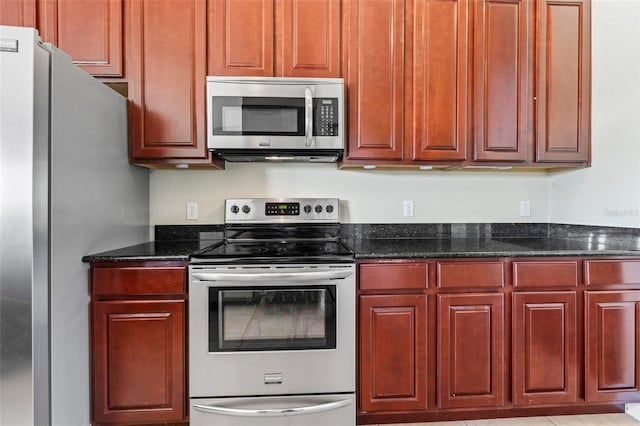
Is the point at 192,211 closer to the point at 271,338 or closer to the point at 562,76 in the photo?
the point at 271,338

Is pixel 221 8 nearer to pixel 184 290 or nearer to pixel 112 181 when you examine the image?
pixel 112 181

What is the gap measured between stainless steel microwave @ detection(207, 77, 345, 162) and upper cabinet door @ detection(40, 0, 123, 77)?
594 mm

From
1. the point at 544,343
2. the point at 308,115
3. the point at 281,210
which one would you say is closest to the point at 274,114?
the point at 308,115

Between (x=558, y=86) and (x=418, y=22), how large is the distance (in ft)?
3.23

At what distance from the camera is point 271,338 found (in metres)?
1.73

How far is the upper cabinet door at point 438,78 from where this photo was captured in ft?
6.69

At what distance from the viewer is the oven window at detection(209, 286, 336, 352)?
169 centimetres

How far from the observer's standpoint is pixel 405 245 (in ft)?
6.91

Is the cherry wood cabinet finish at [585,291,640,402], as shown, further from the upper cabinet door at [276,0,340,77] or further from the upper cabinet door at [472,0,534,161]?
the upper cabinet door at [276,0,340,77]

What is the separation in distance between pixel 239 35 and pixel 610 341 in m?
2.71

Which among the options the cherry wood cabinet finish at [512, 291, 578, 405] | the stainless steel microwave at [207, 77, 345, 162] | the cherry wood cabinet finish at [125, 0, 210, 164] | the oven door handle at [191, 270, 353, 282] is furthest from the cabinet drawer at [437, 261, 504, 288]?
the cherry wood cabinet finish at [125, 0, 210, 164]

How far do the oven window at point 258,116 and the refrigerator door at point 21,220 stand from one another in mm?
796

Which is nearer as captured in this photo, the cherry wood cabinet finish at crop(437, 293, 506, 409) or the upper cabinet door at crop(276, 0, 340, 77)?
the cherry wood cabinet finish at crop(437, 293, 506, 409)

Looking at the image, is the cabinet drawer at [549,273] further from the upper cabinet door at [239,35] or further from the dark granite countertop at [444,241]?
the upper cabinet door at [239,35]
